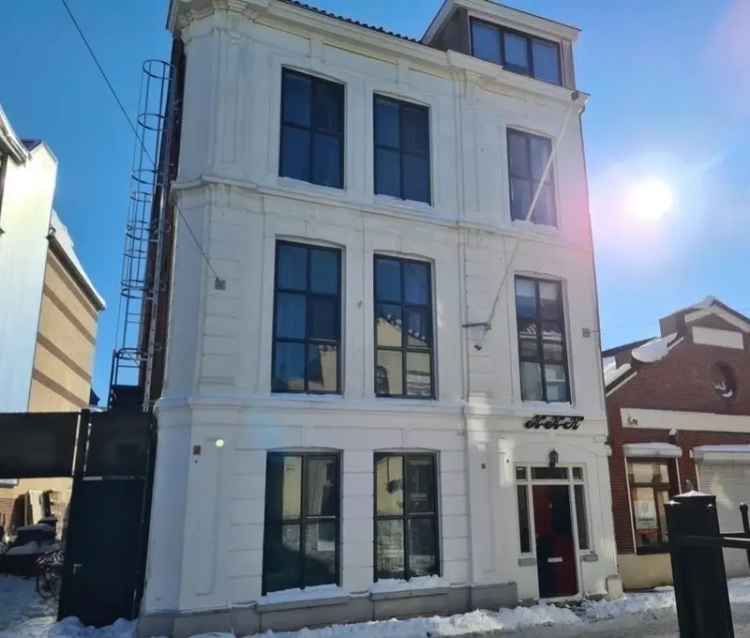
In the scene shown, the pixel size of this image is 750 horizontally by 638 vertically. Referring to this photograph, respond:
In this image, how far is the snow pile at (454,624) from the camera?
1062 cm

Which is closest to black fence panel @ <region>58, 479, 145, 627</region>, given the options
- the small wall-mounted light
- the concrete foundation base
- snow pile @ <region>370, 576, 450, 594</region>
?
the concrete foundation base

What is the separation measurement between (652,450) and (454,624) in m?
7.28

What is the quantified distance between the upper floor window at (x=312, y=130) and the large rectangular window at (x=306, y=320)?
1.74 m

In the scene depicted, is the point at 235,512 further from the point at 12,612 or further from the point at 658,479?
the point at 658,479

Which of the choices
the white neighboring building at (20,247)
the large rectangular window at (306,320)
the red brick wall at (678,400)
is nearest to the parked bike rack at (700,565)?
the large rectangular window at (306,320)

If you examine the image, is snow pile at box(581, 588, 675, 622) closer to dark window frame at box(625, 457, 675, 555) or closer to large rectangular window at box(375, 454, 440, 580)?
dark window frame at box(625, 457, 675, 555)

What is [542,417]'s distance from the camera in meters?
13.8

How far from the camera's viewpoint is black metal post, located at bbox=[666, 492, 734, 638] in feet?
7.99

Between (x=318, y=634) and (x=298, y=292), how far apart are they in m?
6.32

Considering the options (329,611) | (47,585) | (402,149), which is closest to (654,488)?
(329,611)

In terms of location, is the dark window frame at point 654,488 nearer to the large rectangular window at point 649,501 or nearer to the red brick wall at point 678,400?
the large rectangular window at point 649,501

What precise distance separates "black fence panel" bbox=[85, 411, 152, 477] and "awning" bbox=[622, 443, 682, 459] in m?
11.1

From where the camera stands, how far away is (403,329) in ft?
44.1

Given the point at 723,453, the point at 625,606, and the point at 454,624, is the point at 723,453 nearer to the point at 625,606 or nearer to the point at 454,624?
the point at 625,606
